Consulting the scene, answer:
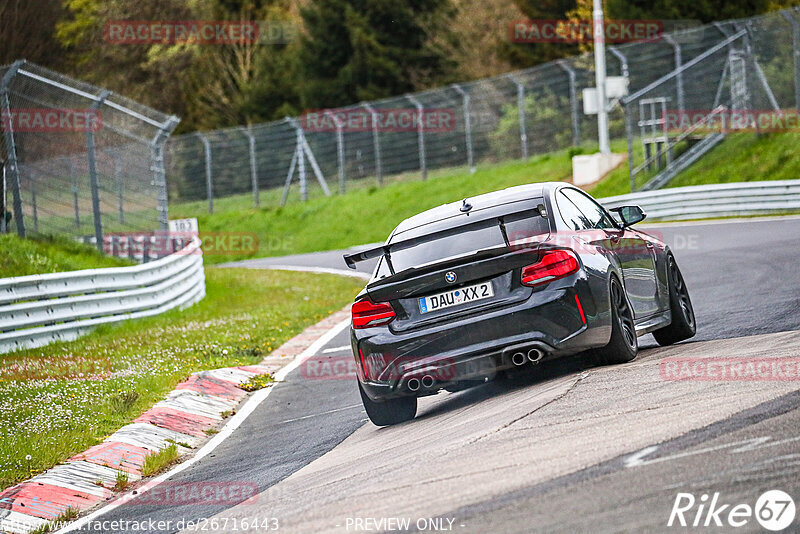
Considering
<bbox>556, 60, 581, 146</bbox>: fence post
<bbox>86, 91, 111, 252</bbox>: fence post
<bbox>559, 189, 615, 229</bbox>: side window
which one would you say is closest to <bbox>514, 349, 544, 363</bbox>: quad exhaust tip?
<bbox>559, 189, 615, 229</bbox>: side window

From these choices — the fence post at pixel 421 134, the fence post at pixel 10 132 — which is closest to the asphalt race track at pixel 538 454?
the fence post at pixel 10 132

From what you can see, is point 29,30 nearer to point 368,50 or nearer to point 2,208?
point 368,50

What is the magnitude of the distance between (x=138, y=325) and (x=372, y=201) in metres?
21.4

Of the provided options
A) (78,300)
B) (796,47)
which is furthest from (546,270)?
(796,47)

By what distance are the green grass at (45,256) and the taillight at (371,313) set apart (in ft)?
31.6

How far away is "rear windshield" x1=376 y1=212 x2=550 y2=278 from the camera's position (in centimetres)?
Result: 789

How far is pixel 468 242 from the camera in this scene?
7977 millimetres

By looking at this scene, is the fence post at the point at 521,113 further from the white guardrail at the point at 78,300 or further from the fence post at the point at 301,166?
the white guardrail at the point at 78,300

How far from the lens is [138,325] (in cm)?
1628

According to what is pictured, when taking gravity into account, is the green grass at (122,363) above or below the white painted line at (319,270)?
above

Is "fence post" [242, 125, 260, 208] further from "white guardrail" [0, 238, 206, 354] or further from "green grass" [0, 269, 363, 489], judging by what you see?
"white guardrail" [0, 238, 206, 354]

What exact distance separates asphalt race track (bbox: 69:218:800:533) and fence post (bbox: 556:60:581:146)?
2341 centimetres

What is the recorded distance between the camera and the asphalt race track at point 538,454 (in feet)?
16.2

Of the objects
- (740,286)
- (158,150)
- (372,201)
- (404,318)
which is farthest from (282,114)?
(404,318)
